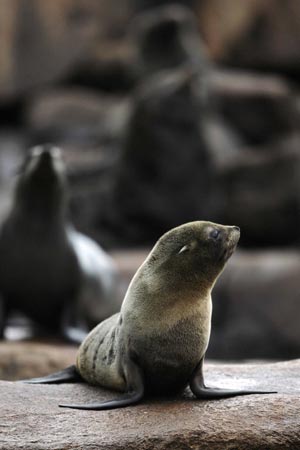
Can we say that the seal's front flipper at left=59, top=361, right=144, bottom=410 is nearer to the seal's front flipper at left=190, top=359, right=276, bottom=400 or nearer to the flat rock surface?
the flat rock surface

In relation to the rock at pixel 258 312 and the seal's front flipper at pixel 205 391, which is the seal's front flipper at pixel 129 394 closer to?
the seal's front flipper at pixel 205 391

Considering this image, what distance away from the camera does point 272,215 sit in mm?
13367

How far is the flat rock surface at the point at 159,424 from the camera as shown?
3402 mm

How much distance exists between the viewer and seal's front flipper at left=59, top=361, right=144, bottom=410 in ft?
12.3

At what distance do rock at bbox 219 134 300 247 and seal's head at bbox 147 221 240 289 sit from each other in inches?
370

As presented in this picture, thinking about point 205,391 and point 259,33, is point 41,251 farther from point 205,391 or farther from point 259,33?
point 259,33

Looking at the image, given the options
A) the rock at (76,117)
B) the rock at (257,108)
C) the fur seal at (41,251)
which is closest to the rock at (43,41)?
the rock at (76,117)

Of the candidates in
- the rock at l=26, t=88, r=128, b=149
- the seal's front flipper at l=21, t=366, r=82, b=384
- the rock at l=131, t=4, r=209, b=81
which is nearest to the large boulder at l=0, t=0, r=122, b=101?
the rock at l=26, t=88, r=128, b=149

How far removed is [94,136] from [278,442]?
551 inches

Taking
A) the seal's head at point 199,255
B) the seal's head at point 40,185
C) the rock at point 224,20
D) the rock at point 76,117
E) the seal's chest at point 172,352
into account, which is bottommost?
the seal's chest at point 172,352

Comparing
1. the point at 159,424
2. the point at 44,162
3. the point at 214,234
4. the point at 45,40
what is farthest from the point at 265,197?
the point at 159,424

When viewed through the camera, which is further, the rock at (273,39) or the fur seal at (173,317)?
the rock at (273,39)

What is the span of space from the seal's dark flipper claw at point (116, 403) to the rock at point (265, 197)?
31.6ft

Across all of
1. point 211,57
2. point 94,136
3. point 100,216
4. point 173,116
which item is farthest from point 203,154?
point 211,57
